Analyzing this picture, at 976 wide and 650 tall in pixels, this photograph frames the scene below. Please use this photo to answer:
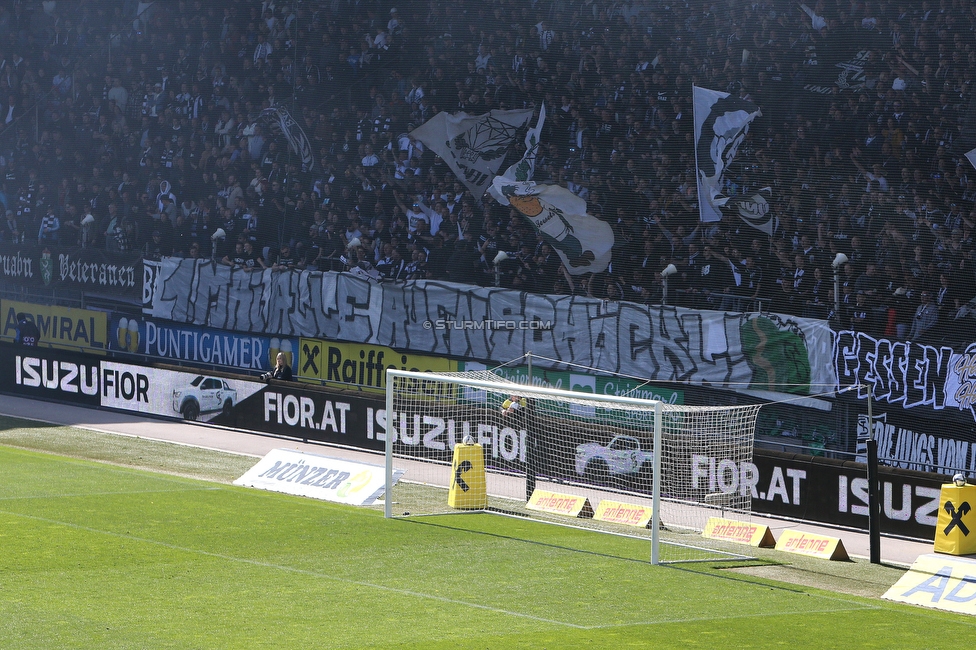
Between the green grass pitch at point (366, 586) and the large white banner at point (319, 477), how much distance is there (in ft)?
→ 1.44

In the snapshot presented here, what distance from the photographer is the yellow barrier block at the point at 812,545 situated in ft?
46.3

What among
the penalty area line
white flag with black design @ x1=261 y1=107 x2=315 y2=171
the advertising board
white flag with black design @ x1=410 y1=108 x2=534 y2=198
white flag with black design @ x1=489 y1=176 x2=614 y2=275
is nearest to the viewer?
the penalty area line

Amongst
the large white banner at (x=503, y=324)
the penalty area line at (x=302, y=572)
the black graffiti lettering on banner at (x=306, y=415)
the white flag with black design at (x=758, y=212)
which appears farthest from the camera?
the white flag with black design at (x=758, y=212)

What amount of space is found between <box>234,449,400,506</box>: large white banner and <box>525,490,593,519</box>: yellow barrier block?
6.27 feet

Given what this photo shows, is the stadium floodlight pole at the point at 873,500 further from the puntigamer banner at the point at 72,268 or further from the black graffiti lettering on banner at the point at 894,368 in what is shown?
the puntigamer banner at the point at 72,268

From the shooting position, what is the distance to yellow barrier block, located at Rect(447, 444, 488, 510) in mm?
16609

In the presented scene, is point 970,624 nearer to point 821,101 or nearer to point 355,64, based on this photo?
point 821,101

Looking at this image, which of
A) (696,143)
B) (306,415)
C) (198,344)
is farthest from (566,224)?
(198,344)

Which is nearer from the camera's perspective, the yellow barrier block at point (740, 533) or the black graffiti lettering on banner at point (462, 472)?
the yellow barrier block at point (740, 533)

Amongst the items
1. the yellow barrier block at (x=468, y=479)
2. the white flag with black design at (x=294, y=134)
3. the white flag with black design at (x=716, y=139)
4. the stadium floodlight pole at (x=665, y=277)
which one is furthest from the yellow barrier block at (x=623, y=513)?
the white flag with black design at (x=294, y=134)

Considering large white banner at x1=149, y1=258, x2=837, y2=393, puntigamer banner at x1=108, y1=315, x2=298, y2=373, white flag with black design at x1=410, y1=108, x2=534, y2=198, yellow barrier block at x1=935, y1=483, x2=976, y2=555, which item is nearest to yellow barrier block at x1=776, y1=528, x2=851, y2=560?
yellow barrier block at x1=935, y1=483, x2=976, y2=555

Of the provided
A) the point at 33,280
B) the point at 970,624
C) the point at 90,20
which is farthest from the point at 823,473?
the point at 90,20

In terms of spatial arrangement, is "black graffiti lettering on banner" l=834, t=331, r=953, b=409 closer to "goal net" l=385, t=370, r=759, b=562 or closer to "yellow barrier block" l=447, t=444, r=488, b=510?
"goal net" l=385, t=370, r=759, b=562

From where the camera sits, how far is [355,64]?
30.5 meters
